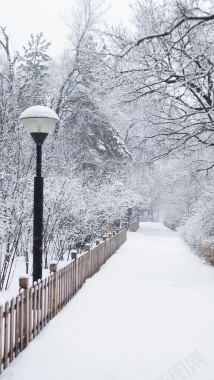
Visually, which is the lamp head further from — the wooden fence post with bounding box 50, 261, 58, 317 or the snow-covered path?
the snow-covered path

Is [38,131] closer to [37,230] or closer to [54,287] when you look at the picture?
[37,230]

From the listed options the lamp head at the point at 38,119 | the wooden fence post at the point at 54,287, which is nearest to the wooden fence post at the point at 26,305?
the wooden fence post at the point at 54,287

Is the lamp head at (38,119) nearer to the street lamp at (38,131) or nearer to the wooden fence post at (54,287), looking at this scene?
the street lamp at (38,131)

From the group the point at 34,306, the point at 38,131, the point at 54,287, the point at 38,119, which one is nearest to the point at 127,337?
the point at 34,306

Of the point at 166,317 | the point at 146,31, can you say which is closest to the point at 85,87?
the point at 146,31

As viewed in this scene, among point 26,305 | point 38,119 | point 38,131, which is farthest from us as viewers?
point 38,131

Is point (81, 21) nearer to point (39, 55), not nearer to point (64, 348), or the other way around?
point (39, 55)

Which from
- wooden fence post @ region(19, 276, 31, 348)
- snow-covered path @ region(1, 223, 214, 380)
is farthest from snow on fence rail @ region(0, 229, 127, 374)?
snow-covered path @ region(1, 223, 214, 380)

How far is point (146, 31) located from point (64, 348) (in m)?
7.60

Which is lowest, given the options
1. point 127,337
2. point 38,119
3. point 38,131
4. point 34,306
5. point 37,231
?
point 127,337

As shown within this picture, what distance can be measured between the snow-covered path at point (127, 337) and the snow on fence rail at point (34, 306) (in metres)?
0.14

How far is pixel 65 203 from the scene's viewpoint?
43.2 feet

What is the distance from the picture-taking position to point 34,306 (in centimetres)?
549

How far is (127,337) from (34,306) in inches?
56.0
